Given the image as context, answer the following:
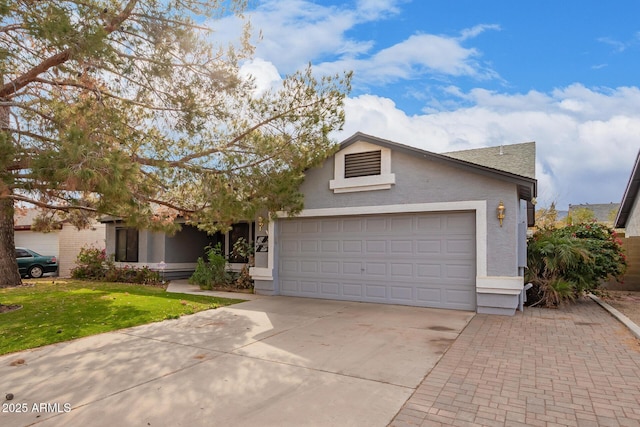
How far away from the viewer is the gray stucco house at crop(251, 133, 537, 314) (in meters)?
8.55

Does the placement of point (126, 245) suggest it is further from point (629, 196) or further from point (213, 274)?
point (629, 196)

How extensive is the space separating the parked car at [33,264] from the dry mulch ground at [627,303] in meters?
22.6

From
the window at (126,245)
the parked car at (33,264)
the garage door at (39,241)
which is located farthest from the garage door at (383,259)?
the garage door at (39,241)

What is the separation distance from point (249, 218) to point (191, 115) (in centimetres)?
259

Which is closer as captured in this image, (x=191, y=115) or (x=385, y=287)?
(x=191, y=115)

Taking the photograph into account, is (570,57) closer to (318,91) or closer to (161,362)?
(318,91)

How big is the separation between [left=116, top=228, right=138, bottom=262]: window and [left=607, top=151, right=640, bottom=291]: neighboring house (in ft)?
57.3

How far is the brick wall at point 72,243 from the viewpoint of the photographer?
2031cm

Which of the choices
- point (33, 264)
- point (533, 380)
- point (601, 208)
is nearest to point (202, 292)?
point (533, 380)

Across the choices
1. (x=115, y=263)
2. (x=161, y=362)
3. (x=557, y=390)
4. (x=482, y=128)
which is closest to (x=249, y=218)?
(x=161, y=362)

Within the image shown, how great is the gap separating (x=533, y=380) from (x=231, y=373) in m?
3.52

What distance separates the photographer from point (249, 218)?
366 inches

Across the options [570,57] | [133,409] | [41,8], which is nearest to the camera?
[133,409]

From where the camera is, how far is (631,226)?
1892 cm
